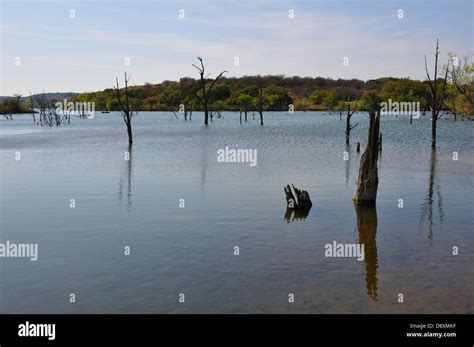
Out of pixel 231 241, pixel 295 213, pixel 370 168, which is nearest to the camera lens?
pixel 231 241

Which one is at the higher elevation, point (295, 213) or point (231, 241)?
point (295, 213)

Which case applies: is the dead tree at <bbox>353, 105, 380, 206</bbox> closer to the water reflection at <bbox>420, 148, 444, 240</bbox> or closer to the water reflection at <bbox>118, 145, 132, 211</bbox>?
the water reflection at <bbox>420, 148, 444, 240</bbox>

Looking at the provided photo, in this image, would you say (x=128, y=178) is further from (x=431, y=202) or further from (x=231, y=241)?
(x=431, y=202)

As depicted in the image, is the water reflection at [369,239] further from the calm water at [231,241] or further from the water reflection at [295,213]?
the water reflection at [295,213]

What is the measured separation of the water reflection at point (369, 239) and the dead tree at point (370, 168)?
1.03 ft

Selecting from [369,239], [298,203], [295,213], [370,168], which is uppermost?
[370,168]

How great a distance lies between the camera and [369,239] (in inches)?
464

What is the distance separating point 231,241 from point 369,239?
3110mm

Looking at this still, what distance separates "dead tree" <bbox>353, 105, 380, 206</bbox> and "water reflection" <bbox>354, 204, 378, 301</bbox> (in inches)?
12.4

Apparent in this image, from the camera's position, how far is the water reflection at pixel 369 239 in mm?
9042

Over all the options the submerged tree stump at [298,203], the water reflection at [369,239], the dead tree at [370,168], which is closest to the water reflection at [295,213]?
the submerged tree stump at [298,203]

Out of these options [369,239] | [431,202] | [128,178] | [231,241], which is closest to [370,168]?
[431,202]
